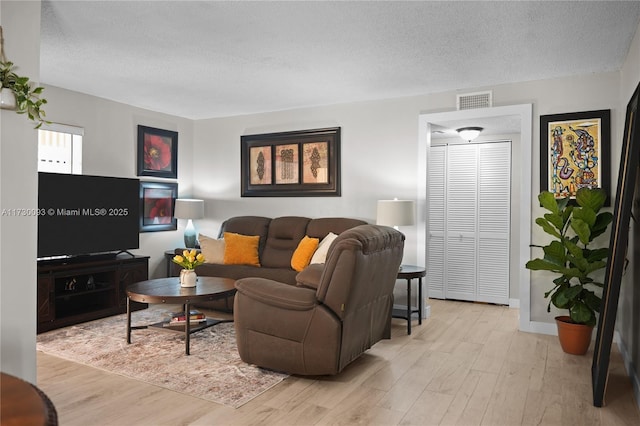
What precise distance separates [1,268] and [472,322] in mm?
4309

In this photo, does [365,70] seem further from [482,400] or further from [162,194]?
[162,194]

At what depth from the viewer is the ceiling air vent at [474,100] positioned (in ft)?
16.0

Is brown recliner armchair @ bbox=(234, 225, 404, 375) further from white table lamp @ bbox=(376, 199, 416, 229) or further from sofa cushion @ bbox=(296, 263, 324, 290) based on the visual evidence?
white table lamp @ bbox=(376, 199, 416, 229)

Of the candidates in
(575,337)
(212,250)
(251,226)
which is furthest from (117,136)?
(575,337)

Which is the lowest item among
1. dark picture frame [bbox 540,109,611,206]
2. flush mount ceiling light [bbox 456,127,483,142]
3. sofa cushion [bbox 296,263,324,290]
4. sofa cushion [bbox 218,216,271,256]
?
sofa cushion [bbox 296,263,324,290]

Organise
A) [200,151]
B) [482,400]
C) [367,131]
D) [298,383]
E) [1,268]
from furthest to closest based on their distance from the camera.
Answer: [200,151], [367,131], [298,383], [482,400], [1,268]

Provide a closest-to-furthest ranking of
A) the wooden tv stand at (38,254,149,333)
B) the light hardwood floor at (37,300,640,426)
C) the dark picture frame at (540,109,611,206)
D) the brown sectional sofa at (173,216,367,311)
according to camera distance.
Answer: the light hardwood floor at (37,300,640,426) < the dark picture frame at (540,109,611,206) < the wooden tv stand at (38,254,149,333) < the brown sectional sofa at (173,216,367,311)

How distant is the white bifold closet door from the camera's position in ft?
19.9

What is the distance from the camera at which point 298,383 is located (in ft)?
10.6

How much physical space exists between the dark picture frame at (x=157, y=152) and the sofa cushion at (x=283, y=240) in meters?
1.77

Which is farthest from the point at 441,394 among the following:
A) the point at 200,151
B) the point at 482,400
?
the point at 200,151

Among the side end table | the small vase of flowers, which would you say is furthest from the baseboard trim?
the small vase of flowers

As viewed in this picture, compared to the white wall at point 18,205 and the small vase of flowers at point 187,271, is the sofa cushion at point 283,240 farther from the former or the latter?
the white wall at point 18,205

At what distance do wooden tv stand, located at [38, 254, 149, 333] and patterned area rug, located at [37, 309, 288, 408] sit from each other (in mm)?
146
